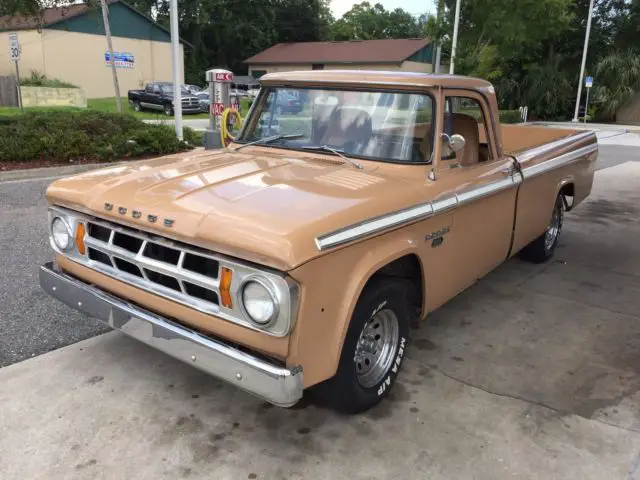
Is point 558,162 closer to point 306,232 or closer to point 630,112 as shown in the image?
point 306,232

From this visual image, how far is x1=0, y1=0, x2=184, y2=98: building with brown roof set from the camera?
3491cm

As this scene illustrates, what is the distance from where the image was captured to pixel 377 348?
11.3 feet

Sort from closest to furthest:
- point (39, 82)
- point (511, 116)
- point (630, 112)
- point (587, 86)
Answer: point (511, 116), point (39, 82), point (587, 86), point (630, 112)

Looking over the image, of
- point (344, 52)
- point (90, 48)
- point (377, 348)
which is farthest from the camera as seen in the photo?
point (344, 52)

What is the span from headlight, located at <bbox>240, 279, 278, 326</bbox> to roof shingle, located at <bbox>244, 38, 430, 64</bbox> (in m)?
46.6

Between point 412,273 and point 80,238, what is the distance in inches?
79.1

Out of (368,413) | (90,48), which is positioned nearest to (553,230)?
(368,413)

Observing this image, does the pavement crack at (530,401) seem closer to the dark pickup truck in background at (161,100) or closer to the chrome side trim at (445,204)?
the chrome side trim at (445,204)

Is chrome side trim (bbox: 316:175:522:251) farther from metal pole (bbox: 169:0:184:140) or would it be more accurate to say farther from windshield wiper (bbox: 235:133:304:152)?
metal pole (bbox: 169:0:184:140)

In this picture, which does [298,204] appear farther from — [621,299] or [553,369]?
[621,299]

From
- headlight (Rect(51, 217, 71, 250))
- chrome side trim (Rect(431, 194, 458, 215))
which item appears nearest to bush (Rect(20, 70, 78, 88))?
headlight (Rect(51, 217, 71, 250))

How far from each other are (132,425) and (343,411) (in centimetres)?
118

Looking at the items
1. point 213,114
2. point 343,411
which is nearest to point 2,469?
point 343,411

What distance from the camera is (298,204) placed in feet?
9.34
